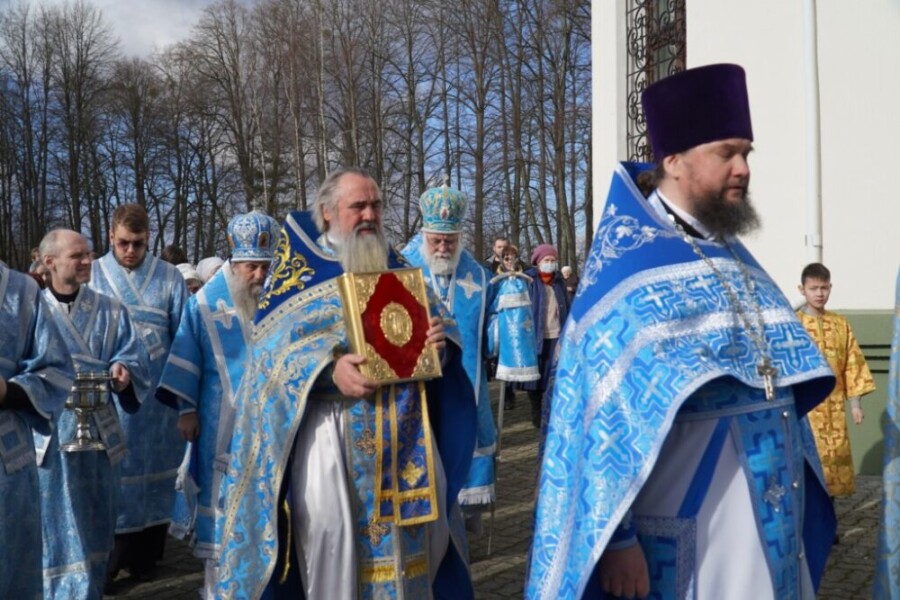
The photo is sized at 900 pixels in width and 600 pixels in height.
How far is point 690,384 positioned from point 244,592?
197 centimetres

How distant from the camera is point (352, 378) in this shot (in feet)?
11.8

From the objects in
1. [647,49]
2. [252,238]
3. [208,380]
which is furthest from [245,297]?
[647,49]

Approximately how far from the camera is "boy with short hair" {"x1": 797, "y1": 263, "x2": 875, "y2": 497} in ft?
22.0

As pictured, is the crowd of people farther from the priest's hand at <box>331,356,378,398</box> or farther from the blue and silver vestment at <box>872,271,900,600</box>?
the blue and silver vestment at <box>872,271,900,600</box>

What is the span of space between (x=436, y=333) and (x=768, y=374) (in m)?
1.44

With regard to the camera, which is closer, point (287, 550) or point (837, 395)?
point (287, 550)

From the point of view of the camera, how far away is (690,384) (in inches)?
102

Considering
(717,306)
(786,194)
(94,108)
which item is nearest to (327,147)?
(94,108)

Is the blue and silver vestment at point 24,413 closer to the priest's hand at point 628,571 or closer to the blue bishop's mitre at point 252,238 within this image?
the blue bishop's mitre at point 252,238

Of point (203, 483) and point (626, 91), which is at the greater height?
point (626, 91)

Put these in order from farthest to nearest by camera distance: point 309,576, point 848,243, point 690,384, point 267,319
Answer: point 848,243
point 267,319
point 309,576
point 690,384

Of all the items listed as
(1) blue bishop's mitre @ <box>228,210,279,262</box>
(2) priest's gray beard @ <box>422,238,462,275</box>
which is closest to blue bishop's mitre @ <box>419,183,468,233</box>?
(2) priest's gray beard @ <box>422,238,462,275</box>

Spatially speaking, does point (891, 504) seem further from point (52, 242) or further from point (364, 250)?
point (52, 242)

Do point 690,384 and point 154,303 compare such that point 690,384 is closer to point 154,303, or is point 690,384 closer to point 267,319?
point 267,319
